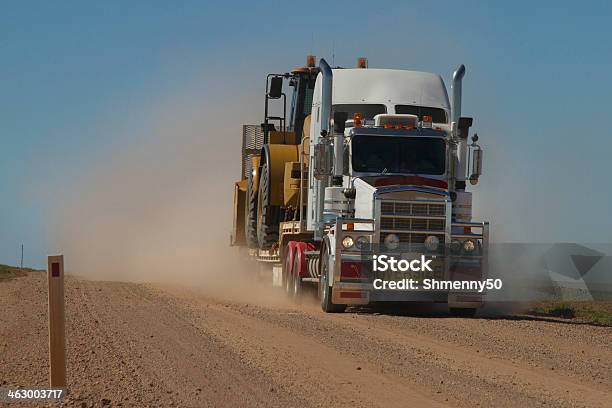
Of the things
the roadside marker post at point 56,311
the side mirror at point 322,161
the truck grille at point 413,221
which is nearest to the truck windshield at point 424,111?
the side mirror at point 322,161

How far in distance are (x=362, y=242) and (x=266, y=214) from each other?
6.56 meters

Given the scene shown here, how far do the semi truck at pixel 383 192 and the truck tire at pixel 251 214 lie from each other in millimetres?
3722

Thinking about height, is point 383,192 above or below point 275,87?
below

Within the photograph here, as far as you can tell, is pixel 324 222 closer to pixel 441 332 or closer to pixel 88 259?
pixel 441 332

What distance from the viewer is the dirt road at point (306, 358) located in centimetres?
934

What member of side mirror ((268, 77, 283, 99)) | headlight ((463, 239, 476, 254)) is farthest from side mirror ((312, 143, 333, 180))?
side mirror ((268, 77, 283, 99))

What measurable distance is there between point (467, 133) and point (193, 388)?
38.4 feet

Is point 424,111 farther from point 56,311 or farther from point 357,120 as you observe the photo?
point 56,311

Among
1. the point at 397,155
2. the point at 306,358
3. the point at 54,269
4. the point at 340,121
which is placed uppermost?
the point at 340,121

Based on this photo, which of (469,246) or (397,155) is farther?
(397,155)

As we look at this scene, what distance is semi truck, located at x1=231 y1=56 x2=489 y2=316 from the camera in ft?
61.1

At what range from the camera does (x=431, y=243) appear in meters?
18.8

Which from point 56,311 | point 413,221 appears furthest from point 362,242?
point 56,311

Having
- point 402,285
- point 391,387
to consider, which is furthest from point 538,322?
point 391,387
